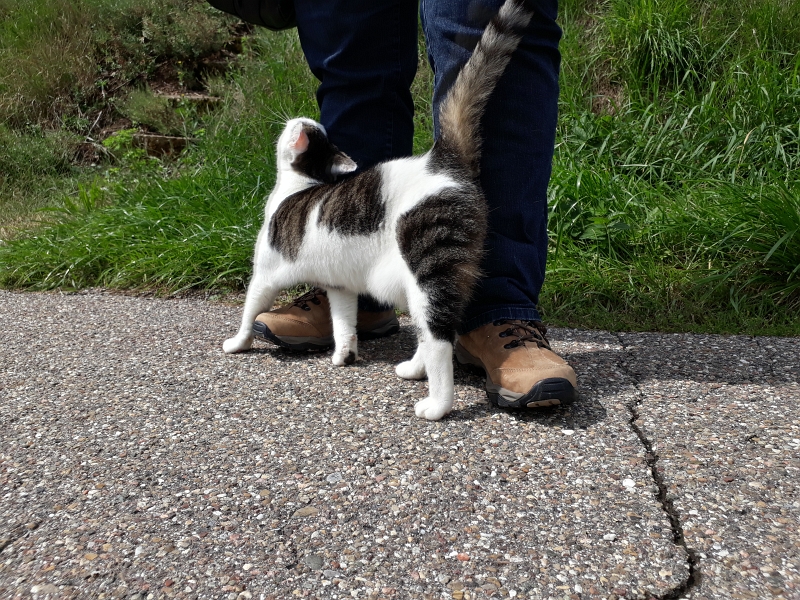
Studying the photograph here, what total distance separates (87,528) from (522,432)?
1.10 m

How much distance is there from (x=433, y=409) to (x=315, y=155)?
3.95 feet

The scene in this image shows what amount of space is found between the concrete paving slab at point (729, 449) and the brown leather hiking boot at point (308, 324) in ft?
3.25

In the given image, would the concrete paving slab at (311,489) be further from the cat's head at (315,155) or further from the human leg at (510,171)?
the cat's head at (315,155)

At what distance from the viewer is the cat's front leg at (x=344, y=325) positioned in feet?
8.45

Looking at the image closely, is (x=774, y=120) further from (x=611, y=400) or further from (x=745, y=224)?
(x=611, y=400)

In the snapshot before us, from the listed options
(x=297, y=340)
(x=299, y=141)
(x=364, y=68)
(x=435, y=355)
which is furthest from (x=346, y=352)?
(x=364, y=68)

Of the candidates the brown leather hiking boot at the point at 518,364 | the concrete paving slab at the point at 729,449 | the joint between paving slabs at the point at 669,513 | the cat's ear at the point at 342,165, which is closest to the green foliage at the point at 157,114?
the cat's ear at the point at 342,165

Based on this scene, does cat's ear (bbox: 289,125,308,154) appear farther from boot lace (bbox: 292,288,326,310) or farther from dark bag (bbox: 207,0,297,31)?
boot lace (bbox: 292,288,326,310)

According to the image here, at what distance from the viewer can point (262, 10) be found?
8.70ft

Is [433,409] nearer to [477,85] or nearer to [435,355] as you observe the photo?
[435,355]

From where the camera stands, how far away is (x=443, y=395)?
206 centimetres

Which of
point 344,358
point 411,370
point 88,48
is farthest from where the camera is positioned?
point 88,48

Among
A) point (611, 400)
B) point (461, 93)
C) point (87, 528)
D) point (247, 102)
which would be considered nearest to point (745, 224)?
point (611, 400)

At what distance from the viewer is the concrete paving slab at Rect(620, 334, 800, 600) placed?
55.2 inches
